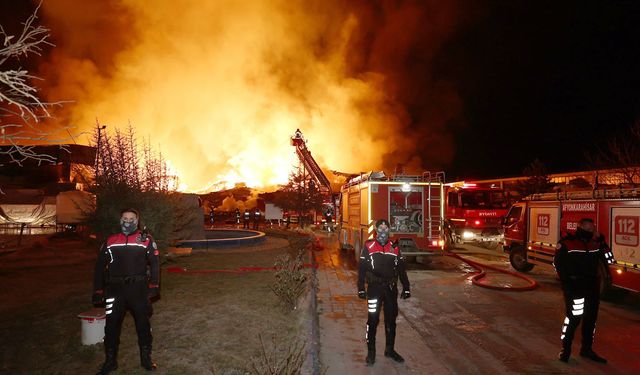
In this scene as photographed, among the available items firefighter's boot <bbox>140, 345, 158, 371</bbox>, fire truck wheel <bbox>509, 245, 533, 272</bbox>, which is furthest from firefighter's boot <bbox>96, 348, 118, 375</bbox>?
fire truck wheel <bbox>509, 245, 533, 272</bbox>

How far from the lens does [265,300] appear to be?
8094mm

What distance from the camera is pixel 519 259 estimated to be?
12180mm

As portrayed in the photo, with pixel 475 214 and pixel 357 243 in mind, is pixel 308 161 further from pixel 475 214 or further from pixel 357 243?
pixel 357 243

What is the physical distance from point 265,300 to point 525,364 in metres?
4.55

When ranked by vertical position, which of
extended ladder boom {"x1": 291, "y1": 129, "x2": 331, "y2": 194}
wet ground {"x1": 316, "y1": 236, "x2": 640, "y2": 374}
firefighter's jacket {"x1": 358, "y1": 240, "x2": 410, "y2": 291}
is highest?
extended ladder boom {"x1": 291, "y1": 129, "x2": 331, "y2": 194}

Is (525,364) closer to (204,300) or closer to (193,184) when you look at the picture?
(204,300)

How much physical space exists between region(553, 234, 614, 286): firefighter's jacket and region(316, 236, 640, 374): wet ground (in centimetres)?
106

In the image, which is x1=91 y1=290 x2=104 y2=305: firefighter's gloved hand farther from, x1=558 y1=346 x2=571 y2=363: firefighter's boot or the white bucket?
x1=558 y1=346 x2=571 y2=363: firefighter's boot

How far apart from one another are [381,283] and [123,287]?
9.75 ft

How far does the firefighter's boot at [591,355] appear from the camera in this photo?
5.35 metres

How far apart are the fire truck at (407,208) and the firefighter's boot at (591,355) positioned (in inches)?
282

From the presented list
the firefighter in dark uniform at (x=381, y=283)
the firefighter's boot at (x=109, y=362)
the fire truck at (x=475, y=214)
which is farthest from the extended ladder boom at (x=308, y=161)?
the firefighter's boot at (x=109, y=362)

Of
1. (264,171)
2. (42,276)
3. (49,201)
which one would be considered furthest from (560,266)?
(264,171)

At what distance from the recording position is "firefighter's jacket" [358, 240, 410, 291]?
520cm
